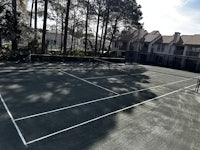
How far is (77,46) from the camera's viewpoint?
174 feet

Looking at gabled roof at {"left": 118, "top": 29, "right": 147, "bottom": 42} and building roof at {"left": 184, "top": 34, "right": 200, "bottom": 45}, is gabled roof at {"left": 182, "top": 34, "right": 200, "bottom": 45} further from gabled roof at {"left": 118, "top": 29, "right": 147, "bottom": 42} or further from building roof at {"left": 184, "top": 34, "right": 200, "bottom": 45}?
gabled roof at {"left": 118, "top": 29, "right": 147, "bottom": 42}

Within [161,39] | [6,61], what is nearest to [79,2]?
[6,61]

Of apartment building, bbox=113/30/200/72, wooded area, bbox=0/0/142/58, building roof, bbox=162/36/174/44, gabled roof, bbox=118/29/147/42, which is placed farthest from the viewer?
gabled roof, bbox=118/29/147/42

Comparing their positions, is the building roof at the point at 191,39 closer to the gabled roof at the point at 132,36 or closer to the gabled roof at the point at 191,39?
the gabled roof at the point at 191,39

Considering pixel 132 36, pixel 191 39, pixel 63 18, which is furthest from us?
pixel 132 36

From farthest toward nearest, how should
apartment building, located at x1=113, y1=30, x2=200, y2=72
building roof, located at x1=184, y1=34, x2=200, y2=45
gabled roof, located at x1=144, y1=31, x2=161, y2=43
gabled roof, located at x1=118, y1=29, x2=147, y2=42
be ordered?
gabled roof, located at x1=118, y1=29, x2=147, y2=42 → gabled roof, located at x1=144, y1=31, x2=161, y2=43 → apartment building, located at x1=113, y1=30, x2=200, y2=72 → building roof, located at x1=184, y1=34, x2=200, y2=45

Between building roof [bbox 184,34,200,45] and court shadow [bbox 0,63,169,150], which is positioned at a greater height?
building roof [bbox 184,34,200,45]

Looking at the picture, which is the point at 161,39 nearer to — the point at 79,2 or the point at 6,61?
the point at 79,2

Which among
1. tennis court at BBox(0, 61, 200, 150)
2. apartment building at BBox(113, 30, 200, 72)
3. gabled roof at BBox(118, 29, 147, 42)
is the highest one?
gabled roof at BBox(118, 29, 147, 42)

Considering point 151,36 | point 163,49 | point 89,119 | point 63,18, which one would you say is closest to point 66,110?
point 89,119

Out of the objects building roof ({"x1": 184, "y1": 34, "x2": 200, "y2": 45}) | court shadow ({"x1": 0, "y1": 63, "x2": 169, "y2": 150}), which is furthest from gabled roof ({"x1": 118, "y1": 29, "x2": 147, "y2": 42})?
court shadow ({"x1": 0, "y1": 63, "x2": 169, "y2": 150})

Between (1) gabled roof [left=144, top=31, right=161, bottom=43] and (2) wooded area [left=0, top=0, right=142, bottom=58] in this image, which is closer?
(2) wooded area [left=0, top=0, right=142, bottom=58]

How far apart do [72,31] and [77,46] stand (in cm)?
1890

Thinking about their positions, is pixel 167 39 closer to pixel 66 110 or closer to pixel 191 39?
pixel 191 39
